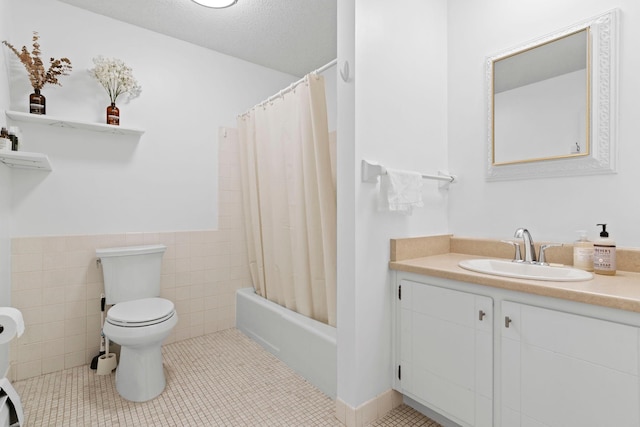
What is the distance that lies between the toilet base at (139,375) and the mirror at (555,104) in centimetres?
219

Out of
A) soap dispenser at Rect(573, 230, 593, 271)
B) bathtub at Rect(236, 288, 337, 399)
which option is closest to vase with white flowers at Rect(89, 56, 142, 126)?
bathtub at Rect(236, 288, 337, 399)

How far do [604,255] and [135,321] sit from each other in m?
2.25

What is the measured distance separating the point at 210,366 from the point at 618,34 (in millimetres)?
2835

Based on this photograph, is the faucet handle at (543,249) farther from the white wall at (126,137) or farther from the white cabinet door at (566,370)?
the white wall at (126,137)

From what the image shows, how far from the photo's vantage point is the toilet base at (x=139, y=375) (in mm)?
1781

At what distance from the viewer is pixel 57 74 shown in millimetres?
2064

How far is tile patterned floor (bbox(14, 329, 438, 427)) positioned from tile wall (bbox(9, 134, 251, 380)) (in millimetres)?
184

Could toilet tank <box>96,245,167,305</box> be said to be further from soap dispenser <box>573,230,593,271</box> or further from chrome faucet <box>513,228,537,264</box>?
soap dispenser <box>573,230,593,271</box>

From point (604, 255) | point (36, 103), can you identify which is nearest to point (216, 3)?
point (36, 103)

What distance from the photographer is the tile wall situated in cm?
202

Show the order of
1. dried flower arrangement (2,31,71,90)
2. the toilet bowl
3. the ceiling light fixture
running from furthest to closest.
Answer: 1. the ceiling light fixture
2. dried flower arrangement (2,31,71,90)
3. the toilet bowl

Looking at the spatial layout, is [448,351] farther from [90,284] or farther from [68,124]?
[68,124]

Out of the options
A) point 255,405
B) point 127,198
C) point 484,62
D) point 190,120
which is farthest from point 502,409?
point 190,120

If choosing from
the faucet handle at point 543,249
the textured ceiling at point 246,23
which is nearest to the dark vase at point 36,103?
the textured ceiling at point 246,23
